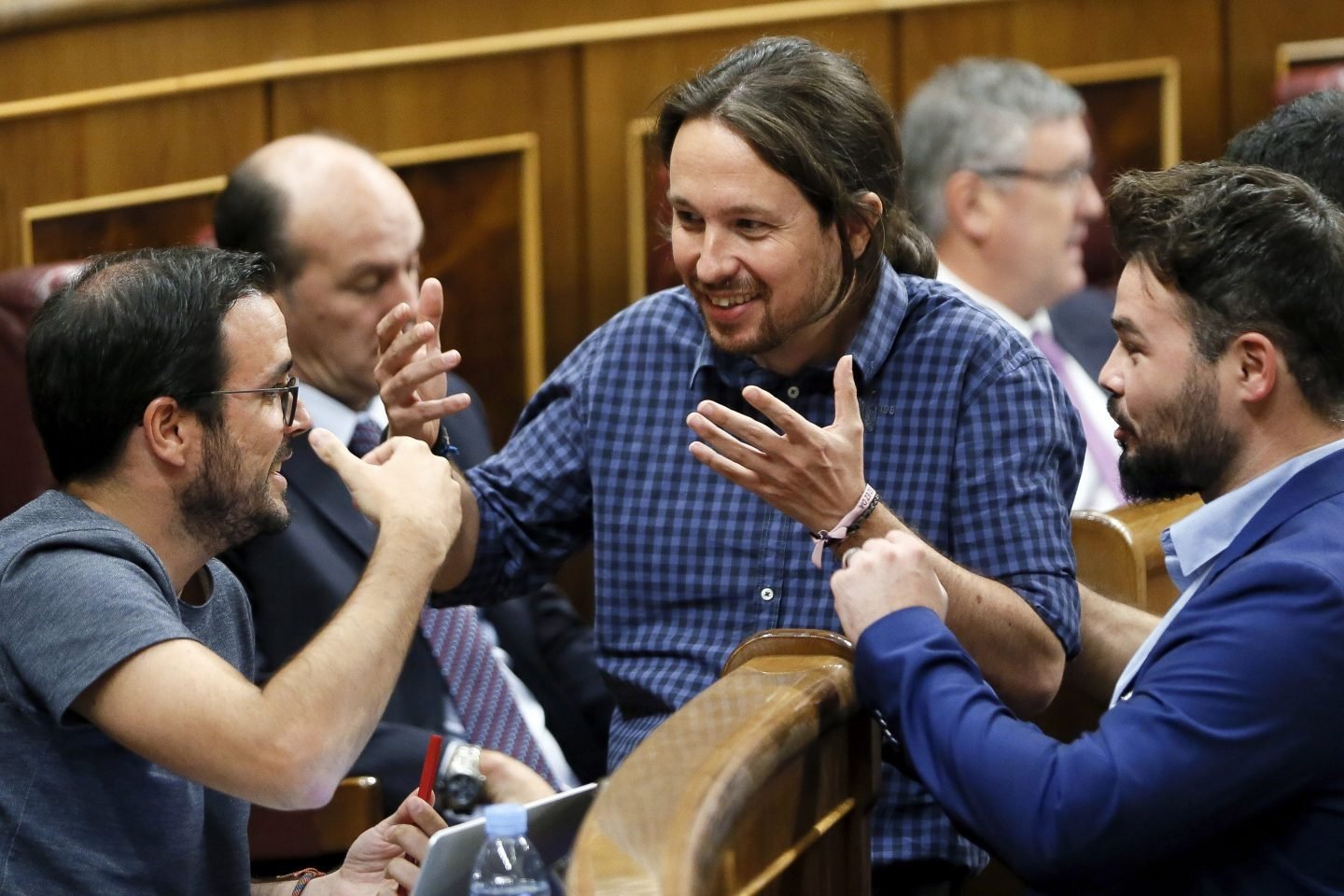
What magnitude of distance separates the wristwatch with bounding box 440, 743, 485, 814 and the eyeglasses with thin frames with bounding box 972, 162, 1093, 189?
1.70 m

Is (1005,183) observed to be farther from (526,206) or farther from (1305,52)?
(526,206)

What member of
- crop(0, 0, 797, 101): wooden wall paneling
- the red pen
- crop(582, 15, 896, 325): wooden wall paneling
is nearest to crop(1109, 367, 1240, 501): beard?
the red pen

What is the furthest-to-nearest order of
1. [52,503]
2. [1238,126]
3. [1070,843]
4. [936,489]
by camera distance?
[1238,126], [936,489], [52,503], [1070,843]

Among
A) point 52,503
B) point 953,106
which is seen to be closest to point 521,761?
point 52,503

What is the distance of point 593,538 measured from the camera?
82.7 inches

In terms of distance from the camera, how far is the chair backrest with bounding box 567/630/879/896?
1.13 metres

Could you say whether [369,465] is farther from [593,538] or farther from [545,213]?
[545,213]

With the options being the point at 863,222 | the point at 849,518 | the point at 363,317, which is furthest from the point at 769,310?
the point at 363,317

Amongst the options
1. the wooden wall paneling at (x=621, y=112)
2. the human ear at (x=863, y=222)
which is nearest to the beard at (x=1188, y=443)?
the human ear at (x=863, y=222)

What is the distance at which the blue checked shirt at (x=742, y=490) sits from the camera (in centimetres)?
188

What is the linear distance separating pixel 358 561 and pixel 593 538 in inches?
22.8

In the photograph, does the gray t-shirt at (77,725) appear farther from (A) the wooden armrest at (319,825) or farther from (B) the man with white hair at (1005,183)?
(B) the man with white hair at (1005,183)

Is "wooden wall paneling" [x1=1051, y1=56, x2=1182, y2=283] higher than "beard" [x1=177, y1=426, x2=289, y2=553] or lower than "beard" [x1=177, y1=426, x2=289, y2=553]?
higher

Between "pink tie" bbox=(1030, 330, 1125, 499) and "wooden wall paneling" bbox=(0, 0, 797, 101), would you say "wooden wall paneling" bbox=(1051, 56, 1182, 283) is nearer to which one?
"pink tie" bbox=(1030, 330, 1125, 499)
